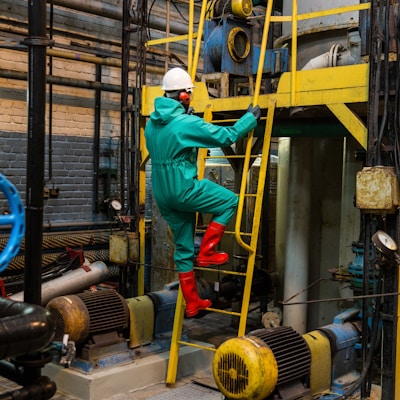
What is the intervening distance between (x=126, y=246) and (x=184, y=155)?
2.23 meters

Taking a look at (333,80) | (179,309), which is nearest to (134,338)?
(179,309)

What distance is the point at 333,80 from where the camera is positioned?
562 cm

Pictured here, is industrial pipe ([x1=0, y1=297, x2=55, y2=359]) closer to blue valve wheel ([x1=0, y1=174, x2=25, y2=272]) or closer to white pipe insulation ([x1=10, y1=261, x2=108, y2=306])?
blue valve wheel ([x1=0, y1=174, x2=25, y2=272])

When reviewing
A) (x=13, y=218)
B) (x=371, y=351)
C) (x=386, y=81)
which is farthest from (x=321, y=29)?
(x=13, y=218)

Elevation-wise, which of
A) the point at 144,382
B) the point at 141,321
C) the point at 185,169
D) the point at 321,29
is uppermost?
the point at 321,29

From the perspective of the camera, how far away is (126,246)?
292 inches

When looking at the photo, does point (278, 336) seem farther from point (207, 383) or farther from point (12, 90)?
point (12, 90)

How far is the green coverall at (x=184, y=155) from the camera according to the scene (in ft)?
17.7

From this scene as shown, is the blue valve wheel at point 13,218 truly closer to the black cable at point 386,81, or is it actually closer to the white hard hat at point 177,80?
the white hard hat at point 177,80

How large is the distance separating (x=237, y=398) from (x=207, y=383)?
154 cm

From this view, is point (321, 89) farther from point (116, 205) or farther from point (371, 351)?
point (116, 205)

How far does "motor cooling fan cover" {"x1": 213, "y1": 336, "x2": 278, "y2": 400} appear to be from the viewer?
14.9ft

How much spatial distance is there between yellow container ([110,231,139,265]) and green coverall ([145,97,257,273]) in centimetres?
179

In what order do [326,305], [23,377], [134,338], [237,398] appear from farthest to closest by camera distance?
[326,305] < [134,338] < [237,398] < [23,377]
